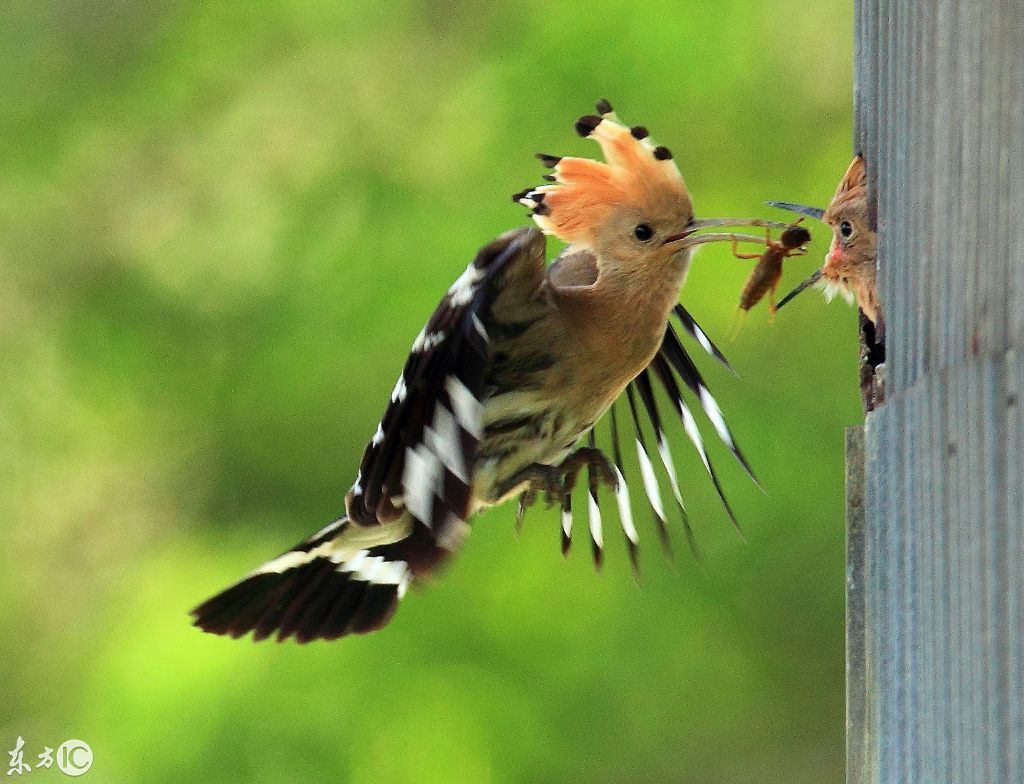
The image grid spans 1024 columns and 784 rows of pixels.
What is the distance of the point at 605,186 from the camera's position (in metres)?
2.50

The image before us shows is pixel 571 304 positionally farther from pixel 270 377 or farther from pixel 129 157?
pixel 129 157

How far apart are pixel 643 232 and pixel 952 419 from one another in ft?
4.13

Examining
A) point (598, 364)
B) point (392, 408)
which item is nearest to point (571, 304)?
point (598, 364)

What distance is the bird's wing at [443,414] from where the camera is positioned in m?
2.09

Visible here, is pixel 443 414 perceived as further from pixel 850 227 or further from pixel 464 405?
pixel 850 227

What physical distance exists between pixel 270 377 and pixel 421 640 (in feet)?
2.68

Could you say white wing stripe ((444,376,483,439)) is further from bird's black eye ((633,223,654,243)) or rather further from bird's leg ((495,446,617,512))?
bird's black eye ((633,223,654,243))

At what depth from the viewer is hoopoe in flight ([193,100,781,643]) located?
7.27 feet

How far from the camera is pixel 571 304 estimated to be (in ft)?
8.31

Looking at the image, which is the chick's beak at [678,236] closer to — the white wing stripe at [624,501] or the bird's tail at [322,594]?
the white wing stripe at [624,501]
